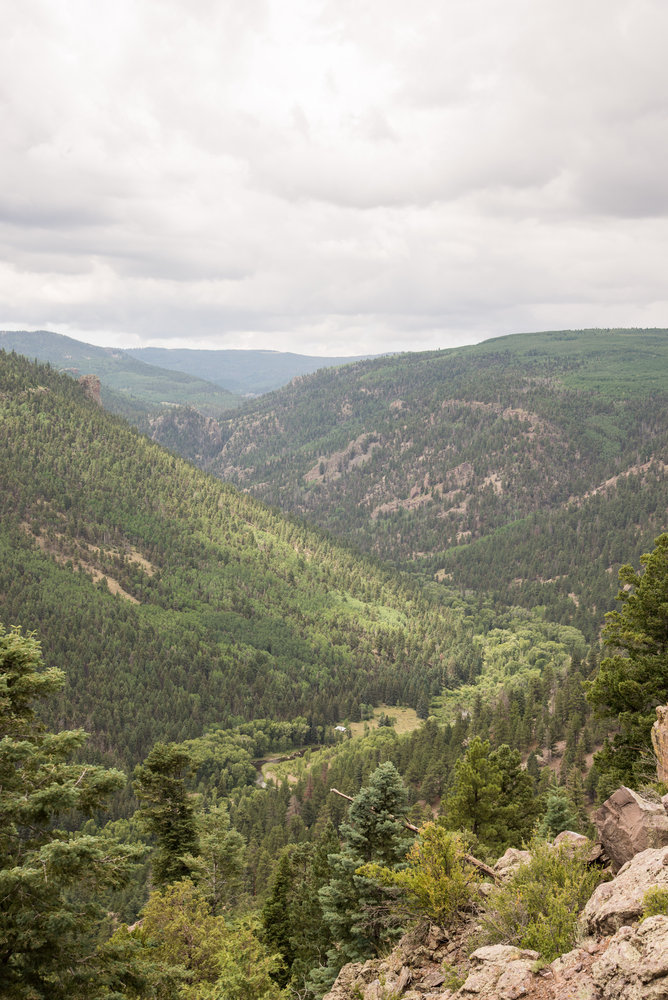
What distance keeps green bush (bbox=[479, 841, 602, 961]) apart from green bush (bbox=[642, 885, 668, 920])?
4.59 metres

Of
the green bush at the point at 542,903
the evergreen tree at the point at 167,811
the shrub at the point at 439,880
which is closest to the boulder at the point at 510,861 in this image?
the shrub at the point at 439,880

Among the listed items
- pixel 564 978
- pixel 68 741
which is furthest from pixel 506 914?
pixel 68 741

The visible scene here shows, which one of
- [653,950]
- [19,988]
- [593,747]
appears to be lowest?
[593,747]

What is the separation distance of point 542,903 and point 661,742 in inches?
389

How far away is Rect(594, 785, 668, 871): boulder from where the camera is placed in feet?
72.7

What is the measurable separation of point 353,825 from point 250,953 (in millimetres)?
9189

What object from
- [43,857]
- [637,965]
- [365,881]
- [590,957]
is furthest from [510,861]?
[43,857]

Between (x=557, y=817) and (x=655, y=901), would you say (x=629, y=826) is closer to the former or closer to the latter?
(x=655, y=901)

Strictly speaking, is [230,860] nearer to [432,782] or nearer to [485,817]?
[485,817]

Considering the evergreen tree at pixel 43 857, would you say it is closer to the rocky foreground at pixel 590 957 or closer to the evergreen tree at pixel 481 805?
the rocky foreground at pixel 590 957

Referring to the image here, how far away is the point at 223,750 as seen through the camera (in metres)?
175

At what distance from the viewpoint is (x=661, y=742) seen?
28.0m

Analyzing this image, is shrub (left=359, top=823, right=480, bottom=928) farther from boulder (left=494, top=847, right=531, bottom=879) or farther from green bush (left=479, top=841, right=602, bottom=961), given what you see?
boulder (left=494, top=847, right=531, bottom=879)

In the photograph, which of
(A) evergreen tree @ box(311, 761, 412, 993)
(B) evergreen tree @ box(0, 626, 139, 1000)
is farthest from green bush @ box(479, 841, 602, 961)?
(B) evergreen tree @ box(0, 626, 139, 1000)
